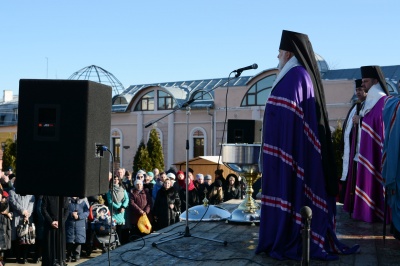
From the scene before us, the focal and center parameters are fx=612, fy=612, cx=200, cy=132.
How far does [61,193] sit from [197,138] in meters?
31.5

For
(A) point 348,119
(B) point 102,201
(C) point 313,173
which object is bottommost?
(B) point 102,201

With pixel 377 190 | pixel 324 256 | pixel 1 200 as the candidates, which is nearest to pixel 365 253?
pixel 324 256

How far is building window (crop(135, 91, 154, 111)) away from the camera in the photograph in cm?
3878

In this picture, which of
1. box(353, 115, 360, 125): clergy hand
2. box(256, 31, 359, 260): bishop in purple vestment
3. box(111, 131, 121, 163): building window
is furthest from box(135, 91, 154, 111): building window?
box(256, 31, 359, 260): bishop in purple vestment

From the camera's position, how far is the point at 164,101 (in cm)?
3819

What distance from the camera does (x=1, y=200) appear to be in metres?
10.6

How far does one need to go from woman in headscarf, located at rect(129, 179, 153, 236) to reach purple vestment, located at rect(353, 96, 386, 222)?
5429 mm

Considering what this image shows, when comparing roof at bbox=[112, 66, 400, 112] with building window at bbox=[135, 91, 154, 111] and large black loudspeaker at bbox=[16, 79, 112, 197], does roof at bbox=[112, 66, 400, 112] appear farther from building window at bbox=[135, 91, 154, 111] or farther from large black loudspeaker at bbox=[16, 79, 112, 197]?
large black loudspeaker at bbox=[16, 79, 112, 197]

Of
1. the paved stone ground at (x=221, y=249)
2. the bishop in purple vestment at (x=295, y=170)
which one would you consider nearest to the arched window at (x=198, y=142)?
the paved stone ground at (x=221, y=249)

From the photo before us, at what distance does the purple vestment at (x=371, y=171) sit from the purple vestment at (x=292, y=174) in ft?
7.94

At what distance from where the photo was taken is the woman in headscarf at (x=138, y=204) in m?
12.3

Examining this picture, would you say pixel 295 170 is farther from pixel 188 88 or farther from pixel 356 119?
pixel 188 88

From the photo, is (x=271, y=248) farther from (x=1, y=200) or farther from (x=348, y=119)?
(x=1, y=200)

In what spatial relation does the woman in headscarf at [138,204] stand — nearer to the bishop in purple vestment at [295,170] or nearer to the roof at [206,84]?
the bishop in purple vestment at [295,170]
